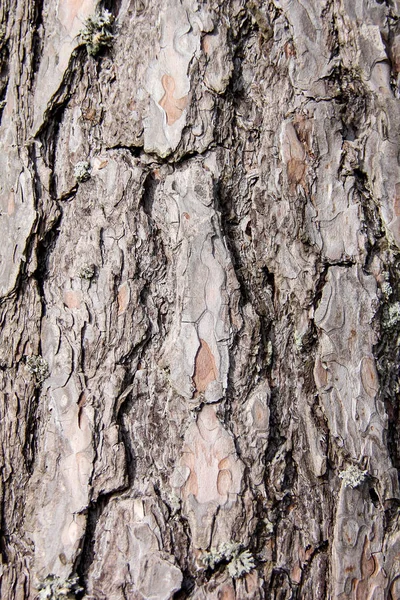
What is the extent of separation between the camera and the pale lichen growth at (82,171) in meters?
1.46

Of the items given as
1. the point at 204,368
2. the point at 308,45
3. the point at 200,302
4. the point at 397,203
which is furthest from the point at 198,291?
the point at 308,45

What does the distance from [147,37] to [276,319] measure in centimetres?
84

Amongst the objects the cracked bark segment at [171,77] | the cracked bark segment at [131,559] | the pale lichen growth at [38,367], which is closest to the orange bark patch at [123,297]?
the pale lichen growth at [38,367]

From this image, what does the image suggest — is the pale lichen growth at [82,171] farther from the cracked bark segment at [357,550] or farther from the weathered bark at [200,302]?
Result: the cracked bark segment at [357,550]

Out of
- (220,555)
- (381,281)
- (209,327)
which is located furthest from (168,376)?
(381,281)

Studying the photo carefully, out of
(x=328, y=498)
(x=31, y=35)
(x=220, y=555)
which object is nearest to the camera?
(x=220, y=555)

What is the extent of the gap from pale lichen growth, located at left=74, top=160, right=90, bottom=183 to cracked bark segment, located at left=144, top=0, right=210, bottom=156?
0.58 ft

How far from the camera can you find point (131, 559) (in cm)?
131

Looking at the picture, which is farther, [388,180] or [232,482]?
[388,180]

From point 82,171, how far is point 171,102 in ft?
0.99

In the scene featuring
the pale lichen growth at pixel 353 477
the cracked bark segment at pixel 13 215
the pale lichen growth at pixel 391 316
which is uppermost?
the cracked bark segment at pixel 13 215

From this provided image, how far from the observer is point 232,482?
52.9 inches

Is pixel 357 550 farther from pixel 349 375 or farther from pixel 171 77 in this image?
pixel 171 77

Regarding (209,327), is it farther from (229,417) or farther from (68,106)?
(68,106)
